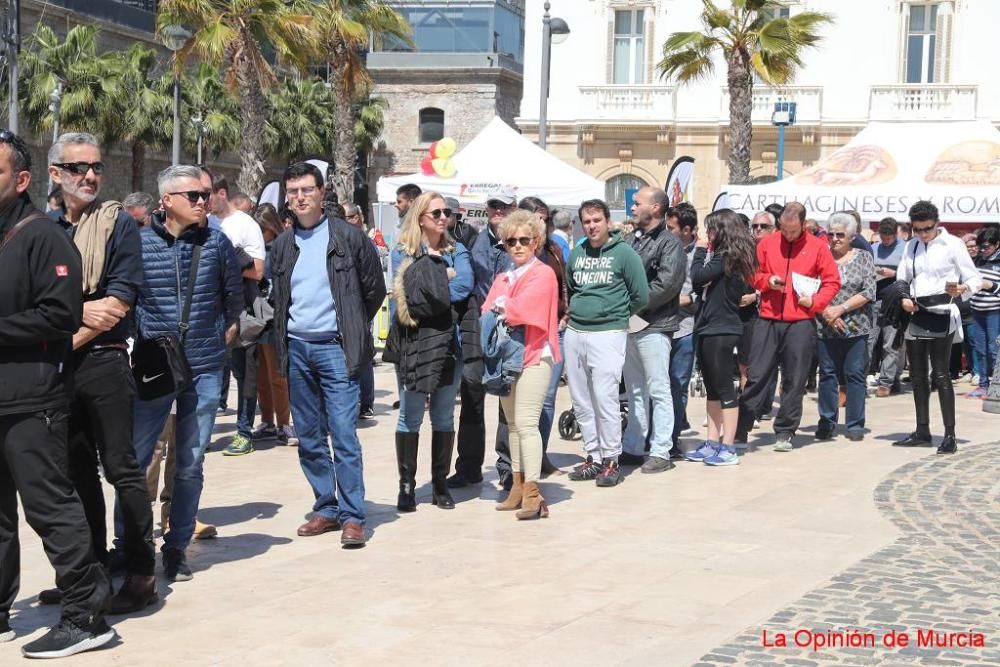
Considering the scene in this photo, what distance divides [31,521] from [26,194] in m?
1.28

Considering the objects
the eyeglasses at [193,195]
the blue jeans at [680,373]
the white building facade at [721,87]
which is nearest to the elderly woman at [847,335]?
the blue jeans at [680,373]

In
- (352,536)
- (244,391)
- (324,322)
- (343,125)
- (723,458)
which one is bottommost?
(723,458)

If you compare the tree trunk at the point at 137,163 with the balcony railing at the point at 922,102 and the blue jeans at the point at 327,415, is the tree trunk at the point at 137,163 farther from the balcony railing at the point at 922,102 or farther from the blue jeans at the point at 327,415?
the blue jeans at the point at 327,415

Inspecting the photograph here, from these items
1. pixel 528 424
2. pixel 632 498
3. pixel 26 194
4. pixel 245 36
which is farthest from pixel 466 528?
pixel 245 36

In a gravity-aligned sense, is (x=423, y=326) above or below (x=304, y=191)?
below

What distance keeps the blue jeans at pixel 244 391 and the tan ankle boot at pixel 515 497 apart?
2888 millimetres

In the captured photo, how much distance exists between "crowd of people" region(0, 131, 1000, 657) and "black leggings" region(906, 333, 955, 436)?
18mm

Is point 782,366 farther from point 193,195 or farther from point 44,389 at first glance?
point 44,389

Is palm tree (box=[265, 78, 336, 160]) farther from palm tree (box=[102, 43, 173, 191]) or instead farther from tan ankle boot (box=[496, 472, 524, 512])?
tan ankle boot (box=[496, 472, 524, 512])

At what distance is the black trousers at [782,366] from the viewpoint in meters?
10.6

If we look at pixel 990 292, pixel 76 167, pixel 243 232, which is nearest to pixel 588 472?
pixel 243 232

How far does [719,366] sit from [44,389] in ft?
18.8

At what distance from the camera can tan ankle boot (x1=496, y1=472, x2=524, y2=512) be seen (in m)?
7.99

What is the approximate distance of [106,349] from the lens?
5602 mm
